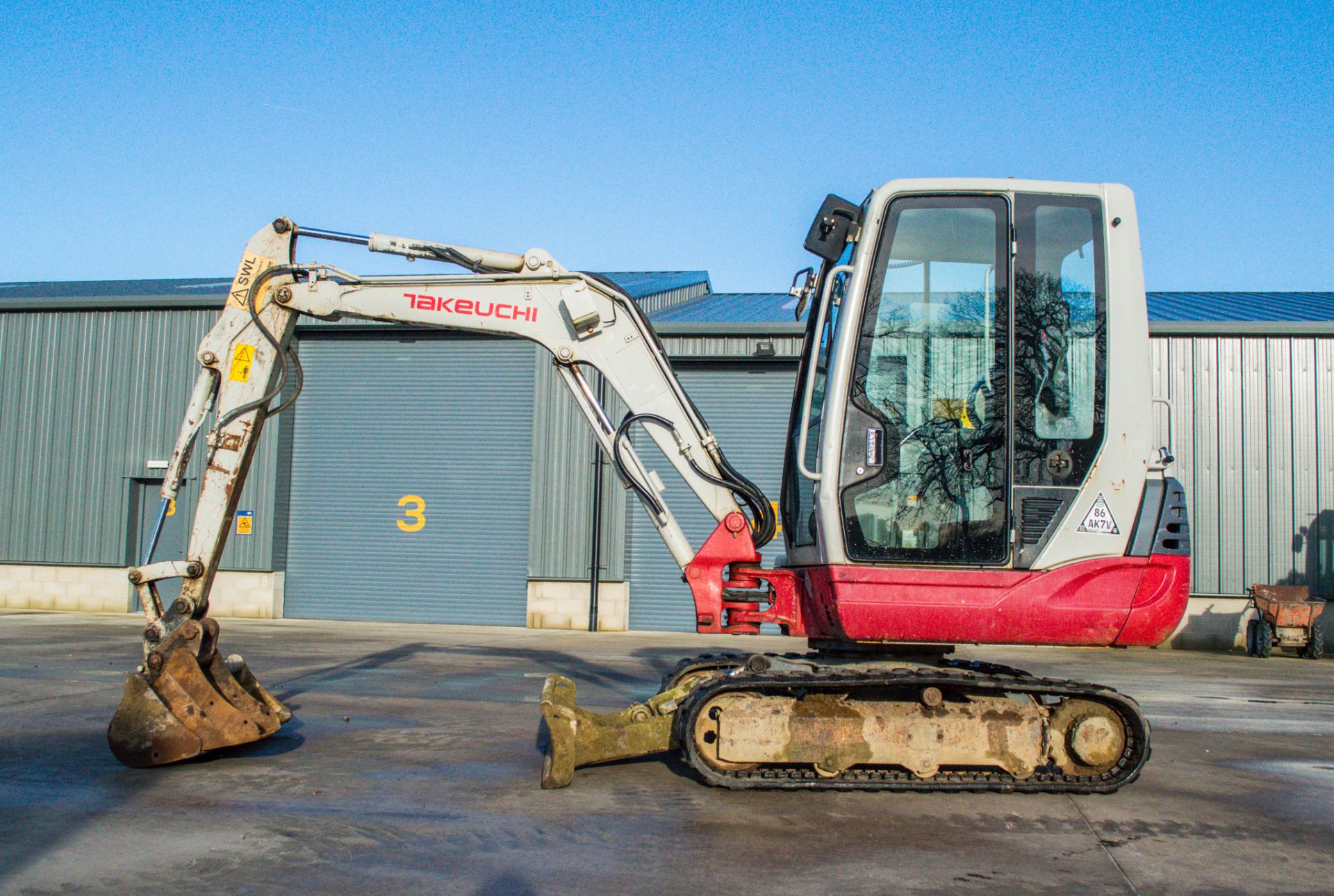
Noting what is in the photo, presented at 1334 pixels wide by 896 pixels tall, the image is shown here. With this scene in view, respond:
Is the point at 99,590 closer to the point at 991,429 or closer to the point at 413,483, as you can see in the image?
the point at 413,483

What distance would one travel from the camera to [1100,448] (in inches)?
220

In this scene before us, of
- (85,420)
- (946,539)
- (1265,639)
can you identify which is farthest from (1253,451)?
(85,420)

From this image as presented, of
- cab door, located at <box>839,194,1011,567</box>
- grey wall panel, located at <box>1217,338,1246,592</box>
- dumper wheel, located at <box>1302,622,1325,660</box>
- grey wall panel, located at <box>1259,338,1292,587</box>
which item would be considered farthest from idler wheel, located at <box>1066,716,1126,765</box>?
grey wall panel, located at <box>1259,338,1292,587</box>

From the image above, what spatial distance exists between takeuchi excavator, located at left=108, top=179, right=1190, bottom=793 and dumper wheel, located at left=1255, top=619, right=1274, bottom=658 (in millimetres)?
12136

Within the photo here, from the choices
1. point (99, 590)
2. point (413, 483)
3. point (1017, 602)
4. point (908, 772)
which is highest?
point (413, 483)

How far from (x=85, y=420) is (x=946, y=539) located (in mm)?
18894

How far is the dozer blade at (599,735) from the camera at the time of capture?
5.55 m

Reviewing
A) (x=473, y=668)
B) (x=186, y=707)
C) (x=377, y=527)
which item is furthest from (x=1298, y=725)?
(x=377, y=527)

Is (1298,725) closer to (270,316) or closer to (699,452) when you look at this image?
(699,452)

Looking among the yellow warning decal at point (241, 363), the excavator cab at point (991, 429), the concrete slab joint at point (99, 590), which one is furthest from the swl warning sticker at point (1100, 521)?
the concrete slab joint at point (99, 590)

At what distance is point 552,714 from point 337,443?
48.7 ft

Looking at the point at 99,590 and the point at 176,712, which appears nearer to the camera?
the point at 176,712

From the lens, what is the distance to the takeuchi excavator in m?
5.52

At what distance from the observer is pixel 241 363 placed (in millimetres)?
6504
